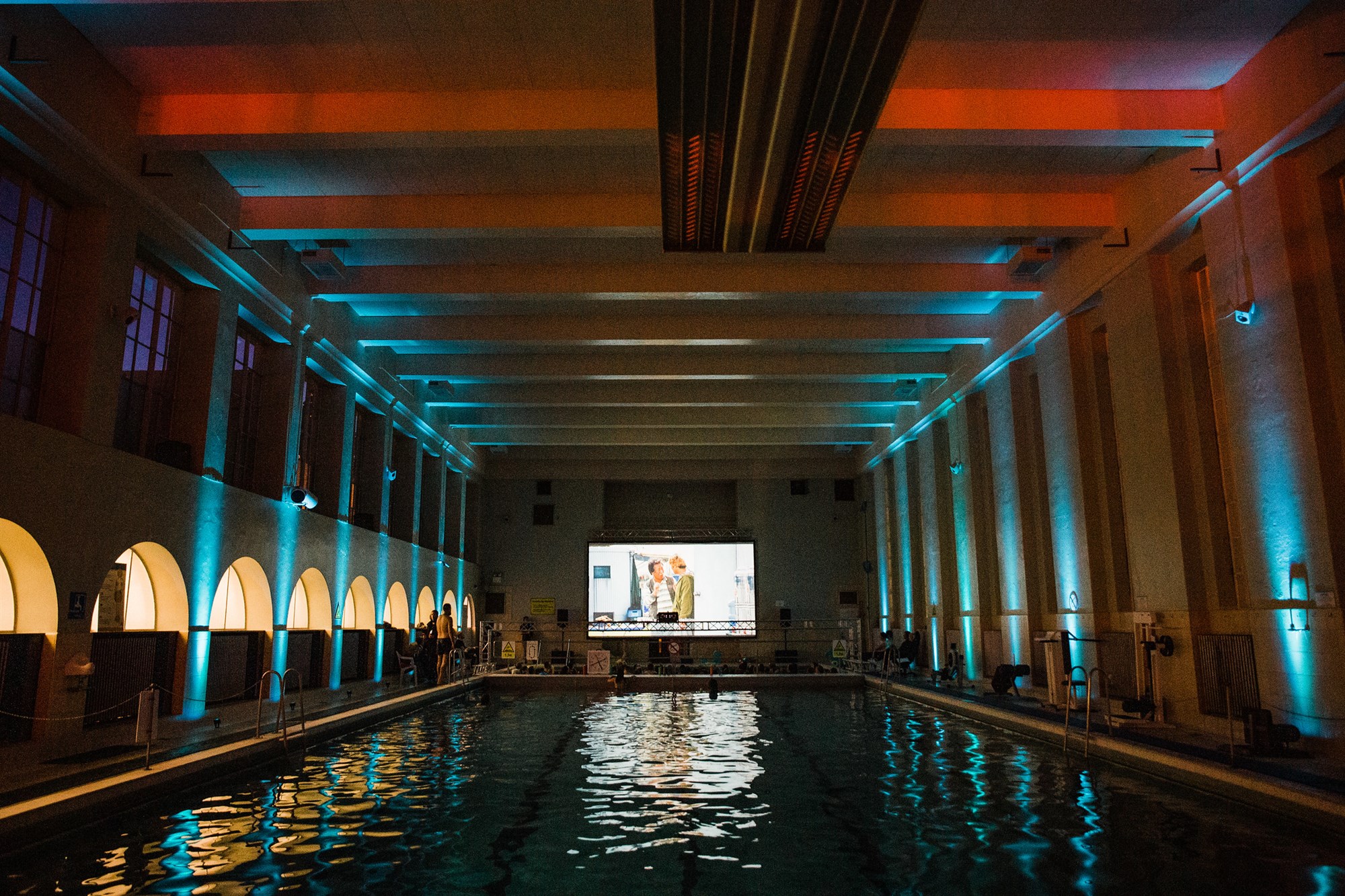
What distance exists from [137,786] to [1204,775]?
785cm

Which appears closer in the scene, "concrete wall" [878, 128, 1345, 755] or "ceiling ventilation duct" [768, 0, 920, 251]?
"ceiling ventilation duct" [768, 0, 920, 251]

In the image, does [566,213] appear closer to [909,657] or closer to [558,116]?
[558,116]

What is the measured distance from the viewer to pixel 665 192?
8.16 meters

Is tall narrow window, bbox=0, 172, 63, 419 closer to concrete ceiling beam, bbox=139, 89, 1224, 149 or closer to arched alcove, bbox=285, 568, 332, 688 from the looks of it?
concrete ceiling beam, bbox=139, 89, 1224, 149

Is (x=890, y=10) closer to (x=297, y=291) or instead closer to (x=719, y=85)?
(x=719, y=85)

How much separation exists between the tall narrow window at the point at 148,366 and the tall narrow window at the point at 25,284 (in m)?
1.08

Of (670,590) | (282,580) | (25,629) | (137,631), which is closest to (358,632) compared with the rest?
(282,580)

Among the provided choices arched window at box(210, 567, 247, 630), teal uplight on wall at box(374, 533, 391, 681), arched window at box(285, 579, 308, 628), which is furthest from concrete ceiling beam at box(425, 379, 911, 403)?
arched window at box(210, 567, 247, 630)

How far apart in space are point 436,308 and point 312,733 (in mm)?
7543

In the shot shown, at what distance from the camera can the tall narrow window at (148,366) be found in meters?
10.0

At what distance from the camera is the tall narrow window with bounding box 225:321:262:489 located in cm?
1248

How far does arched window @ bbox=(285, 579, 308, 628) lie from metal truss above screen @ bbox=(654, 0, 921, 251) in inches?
366

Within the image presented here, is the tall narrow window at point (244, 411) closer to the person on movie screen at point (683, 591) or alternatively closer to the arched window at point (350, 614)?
the arched window at point (350, 614)

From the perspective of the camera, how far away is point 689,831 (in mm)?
5848
